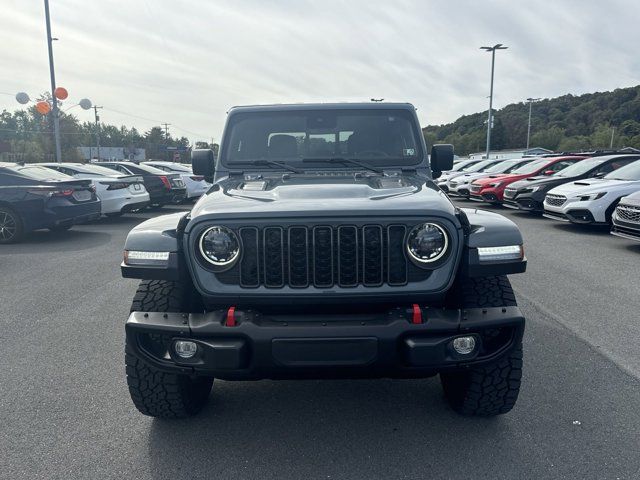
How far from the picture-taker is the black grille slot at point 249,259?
2697 mm

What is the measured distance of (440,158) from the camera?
4250 mm

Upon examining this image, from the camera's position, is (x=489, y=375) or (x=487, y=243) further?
(x=489, y=375)

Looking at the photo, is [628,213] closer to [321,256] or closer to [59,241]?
[321,256]

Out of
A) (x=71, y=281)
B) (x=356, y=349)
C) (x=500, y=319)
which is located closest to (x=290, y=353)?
(x=356, y=349)

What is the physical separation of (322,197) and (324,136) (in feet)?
4.23

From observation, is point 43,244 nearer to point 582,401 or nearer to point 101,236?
point 101,236

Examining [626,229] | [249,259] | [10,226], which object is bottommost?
[10,226]

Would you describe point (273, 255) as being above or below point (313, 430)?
above

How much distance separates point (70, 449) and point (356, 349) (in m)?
1.65

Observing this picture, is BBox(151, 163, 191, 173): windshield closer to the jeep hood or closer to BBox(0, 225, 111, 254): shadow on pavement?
BBox(0, 225, 111, 254): shadow on pavement

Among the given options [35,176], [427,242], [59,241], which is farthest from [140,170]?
[427,242]

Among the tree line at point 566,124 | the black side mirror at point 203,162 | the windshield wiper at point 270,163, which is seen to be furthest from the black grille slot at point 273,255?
the tree line at point 566,124

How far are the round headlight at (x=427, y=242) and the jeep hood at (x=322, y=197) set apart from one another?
Result: 9 centimetres

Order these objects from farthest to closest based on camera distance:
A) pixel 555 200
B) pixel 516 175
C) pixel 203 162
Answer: pixel 516 175 < pixel 555 200 < pixel 203 162
